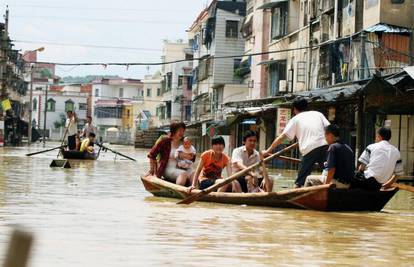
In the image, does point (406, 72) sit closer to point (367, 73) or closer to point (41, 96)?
point (367, 73)

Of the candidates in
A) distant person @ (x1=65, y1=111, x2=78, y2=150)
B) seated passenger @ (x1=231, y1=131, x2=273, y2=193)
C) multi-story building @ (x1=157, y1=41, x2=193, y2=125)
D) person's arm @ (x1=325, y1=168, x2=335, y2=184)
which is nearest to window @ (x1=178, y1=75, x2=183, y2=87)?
multi-story building @ (x1=157, y1=41, x2=193, y2=125)

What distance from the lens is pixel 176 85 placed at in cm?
9731

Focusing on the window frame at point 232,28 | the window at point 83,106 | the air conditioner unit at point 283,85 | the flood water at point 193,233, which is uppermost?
the window frame at point 232,28

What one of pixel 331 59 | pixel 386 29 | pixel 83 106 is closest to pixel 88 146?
pixel 331 59

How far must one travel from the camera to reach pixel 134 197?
1382 cm

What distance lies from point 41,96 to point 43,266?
129 m

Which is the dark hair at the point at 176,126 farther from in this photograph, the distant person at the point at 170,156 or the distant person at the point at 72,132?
the distant person at the point at 72,132

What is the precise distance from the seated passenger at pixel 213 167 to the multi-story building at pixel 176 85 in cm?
7389

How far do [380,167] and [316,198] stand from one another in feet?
3.56

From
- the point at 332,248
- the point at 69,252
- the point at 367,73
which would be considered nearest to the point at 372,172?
the point at 332,248

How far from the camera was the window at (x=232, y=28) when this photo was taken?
2614 inches

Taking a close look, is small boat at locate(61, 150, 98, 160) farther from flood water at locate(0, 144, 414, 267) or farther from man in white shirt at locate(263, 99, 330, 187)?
man in white shirt at locate(263, 99, 330, 187)

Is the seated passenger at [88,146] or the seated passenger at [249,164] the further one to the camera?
the seated passenger at [88,146]

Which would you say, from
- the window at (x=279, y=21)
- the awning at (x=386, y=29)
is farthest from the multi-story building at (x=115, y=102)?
the awning at (x=386, y=29)
